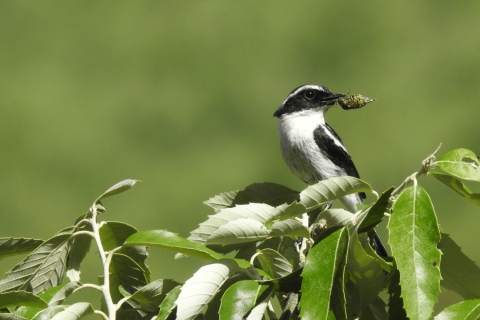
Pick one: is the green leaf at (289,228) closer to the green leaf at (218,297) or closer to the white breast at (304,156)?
the green leaf at (218,297)

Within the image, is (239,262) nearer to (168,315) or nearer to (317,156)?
(168,315)

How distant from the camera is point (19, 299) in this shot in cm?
60

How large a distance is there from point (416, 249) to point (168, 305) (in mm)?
310

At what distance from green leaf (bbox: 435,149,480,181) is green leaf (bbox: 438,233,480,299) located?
106 mm

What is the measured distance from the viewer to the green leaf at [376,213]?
1.69 feet

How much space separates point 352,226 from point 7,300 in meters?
0.46

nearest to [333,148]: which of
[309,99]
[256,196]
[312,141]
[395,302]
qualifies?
[312,141]

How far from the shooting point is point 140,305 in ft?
2.33

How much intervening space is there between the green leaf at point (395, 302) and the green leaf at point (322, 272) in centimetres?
10

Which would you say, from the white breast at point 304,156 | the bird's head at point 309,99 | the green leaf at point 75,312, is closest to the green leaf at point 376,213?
the green leaf at point 75,312

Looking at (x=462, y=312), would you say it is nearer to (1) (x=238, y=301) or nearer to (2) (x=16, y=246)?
(1) (x=238, y=301)

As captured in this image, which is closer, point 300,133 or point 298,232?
point 298,232

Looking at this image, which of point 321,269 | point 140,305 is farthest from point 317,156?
point 321,269

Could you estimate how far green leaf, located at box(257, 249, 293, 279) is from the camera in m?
0.65
